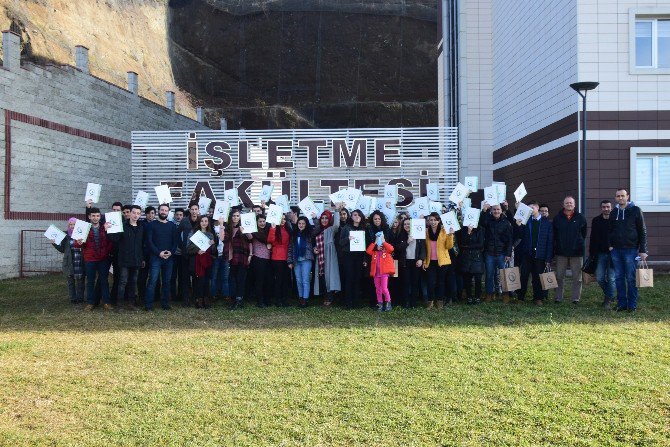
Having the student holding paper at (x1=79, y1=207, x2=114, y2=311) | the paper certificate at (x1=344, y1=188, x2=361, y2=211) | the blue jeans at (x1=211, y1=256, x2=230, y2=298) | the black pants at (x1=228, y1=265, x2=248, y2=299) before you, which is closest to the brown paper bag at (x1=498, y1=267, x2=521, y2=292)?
the paper certificate at (x1=344, y1=188, x2=361, y2=211)

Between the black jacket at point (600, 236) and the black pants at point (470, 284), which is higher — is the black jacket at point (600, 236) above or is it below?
above

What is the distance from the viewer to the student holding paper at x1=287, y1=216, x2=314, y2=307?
38.4 ft

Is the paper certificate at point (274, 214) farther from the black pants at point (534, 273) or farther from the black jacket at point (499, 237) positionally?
the black pants at point (534, 273)

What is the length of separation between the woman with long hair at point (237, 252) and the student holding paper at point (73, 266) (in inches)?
111

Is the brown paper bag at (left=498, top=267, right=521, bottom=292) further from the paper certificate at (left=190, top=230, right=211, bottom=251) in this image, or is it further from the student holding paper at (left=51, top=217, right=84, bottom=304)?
the student holding paper at (left=51, top=217, right=84, bottom=304)

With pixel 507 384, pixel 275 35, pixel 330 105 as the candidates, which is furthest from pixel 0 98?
pixel 275 35

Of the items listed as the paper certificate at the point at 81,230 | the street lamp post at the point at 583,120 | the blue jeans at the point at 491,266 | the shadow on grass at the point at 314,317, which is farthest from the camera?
the street lamp post at the point at 583,120

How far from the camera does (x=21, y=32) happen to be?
2783 centimetres

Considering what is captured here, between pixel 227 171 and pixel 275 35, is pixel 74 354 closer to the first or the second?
pixel 227 171

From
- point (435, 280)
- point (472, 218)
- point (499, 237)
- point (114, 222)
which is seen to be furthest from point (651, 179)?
point (114, 222)

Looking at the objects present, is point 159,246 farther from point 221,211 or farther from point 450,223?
point 450,223

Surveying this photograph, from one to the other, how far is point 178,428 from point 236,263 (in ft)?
20.9

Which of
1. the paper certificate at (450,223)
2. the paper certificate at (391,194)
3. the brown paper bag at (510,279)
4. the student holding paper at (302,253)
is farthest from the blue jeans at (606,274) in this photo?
the student holding paper at (302,253)

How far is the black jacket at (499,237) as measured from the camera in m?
11.5
